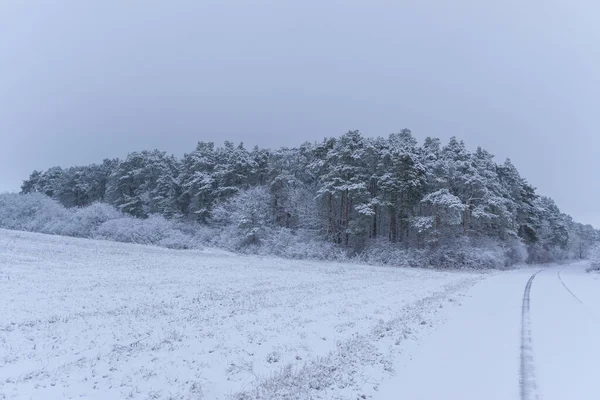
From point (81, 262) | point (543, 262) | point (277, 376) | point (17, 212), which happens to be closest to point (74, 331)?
point (277, 376)

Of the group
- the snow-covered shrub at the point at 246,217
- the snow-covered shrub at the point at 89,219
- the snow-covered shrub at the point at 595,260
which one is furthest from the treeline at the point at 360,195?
the snow-covered shrub at the point at 89,219

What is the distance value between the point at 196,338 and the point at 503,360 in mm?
7601

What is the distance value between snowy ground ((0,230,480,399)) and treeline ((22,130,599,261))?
96.3 feet

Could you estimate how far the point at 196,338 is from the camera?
9.73 metres

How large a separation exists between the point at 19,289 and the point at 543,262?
83.8 m

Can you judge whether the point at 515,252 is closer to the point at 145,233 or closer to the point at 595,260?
the point at 595,260

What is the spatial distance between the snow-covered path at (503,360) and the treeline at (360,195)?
3143cm

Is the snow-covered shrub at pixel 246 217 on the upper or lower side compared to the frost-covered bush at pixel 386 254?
upper

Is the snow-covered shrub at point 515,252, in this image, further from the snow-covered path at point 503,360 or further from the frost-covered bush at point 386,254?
the snow-covered path at point 503,360

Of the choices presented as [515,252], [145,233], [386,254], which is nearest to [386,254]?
[386,254]

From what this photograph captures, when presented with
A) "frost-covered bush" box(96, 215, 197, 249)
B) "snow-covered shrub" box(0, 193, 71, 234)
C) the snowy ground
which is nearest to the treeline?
"frost-covered bush" box(96, 215, 197, 249)

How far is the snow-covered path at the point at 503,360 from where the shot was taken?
6852mm

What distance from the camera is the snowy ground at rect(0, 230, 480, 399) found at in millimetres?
6895

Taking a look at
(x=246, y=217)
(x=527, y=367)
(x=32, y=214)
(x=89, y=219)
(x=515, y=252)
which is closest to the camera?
(x=527, y=367)
